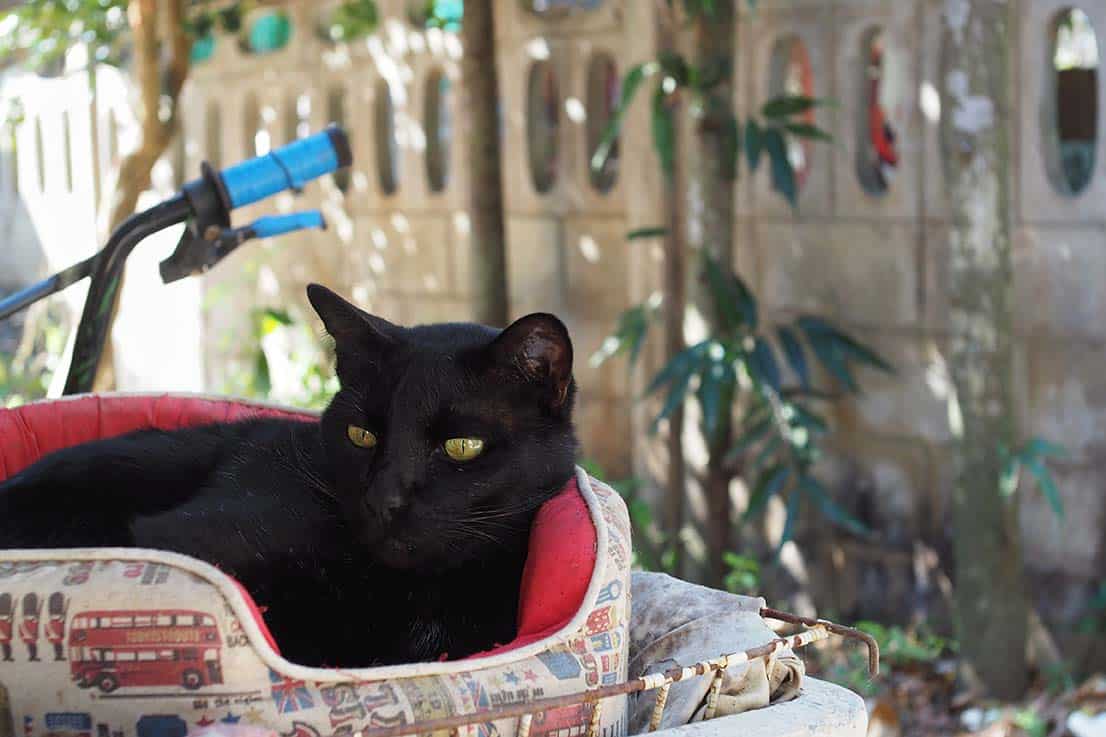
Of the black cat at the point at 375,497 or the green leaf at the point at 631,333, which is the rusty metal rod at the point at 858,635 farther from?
the green leaf at the point at 631,333

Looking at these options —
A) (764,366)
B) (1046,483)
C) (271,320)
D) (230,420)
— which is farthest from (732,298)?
(271,320)

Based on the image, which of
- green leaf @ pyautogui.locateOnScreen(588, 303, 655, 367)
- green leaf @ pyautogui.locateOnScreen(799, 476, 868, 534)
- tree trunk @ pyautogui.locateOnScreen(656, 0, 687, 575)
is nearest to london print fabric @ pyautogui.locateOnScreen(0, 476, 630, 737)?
green leaf @ pyautogui.locateOnScreen(799, 476, 868, 534)

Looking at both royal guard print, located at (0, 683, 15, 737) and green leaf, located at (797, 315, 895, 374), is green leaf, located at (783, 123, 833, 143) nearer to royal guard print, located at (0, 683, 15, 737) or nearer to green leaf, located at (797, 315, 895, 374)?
green leaf, located at (797, 315, 895, 374)

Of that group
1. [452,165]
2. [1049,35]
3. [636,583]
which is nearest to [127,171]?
[452,165]

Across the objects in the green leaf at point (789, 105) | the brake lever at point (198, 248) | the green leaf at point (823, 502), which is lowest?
the green leaf at point (823, 502)

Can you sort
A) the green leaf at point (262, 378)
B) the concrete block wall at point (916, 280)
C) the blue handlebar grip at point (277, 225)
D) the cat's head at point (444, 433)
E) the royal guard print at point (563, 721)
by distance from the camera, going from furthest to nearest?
the green leaf at point (262, 378) < the concrete block wall at point (916, 280) < the blue handlebar grip at point (277, 225) < the cat's head at point (444, 433) < the royal guard print at point (563, 721)

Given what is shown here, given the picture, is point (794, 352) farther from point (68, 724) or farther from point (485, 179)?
point (68, 724)

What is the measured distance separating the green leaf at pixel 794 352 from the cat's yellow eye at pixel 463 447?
6.80ft

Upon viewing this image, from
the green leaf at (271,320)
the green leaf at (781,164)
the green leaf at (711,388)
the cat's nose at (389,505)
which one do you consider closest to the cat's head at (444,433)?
the cat's nose at (389,505)

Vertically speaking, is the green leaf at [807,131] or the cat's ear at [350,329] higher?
the green leaf at [807,131]

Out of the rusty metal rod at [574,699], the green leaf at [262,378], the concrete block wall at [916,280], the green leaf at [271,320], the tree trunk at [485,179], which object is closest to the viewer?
the rusty metal rod at [574,699]

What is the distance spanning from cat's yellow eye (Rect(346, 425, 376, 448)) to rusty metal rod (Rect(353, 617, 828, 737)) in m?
0.40

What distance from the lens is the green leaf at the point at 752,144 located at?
3318 mm

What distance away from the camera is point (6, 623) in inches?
40.6
